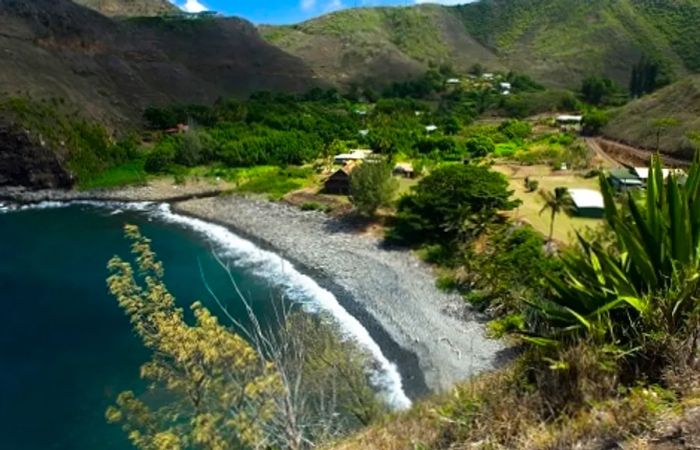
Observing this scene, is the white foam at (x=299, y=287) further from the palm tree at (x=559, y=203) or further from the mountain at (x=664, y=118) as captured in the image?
the mountain at (x=664, y=118)

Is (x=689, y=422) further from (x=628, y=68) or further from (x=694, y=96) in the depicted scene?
(x=628, y=68)

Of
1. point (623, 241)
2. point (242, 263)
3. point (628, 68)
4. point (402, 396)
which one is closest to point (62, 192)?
point (242, 263)

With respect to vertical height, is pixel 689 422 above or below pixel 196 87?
below

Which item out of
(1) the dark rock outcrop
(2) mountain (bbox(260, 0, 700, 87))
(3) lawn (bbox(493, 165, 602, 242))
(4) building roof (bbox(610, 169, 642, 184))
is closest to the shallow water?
(1) the dark rock outcrop

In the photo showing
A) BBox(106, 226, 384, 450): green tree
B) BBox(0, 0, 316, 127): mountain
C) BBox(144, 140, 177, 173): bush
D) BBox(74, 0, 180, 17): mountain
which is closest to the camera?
BBox(106, 226, 384, 450): green tree

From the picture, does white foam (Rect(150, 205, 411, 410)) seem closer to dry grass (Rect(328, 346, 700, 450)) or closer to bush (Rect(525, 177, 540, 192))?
dry grass (Rect(328, 346, 700, 450))
